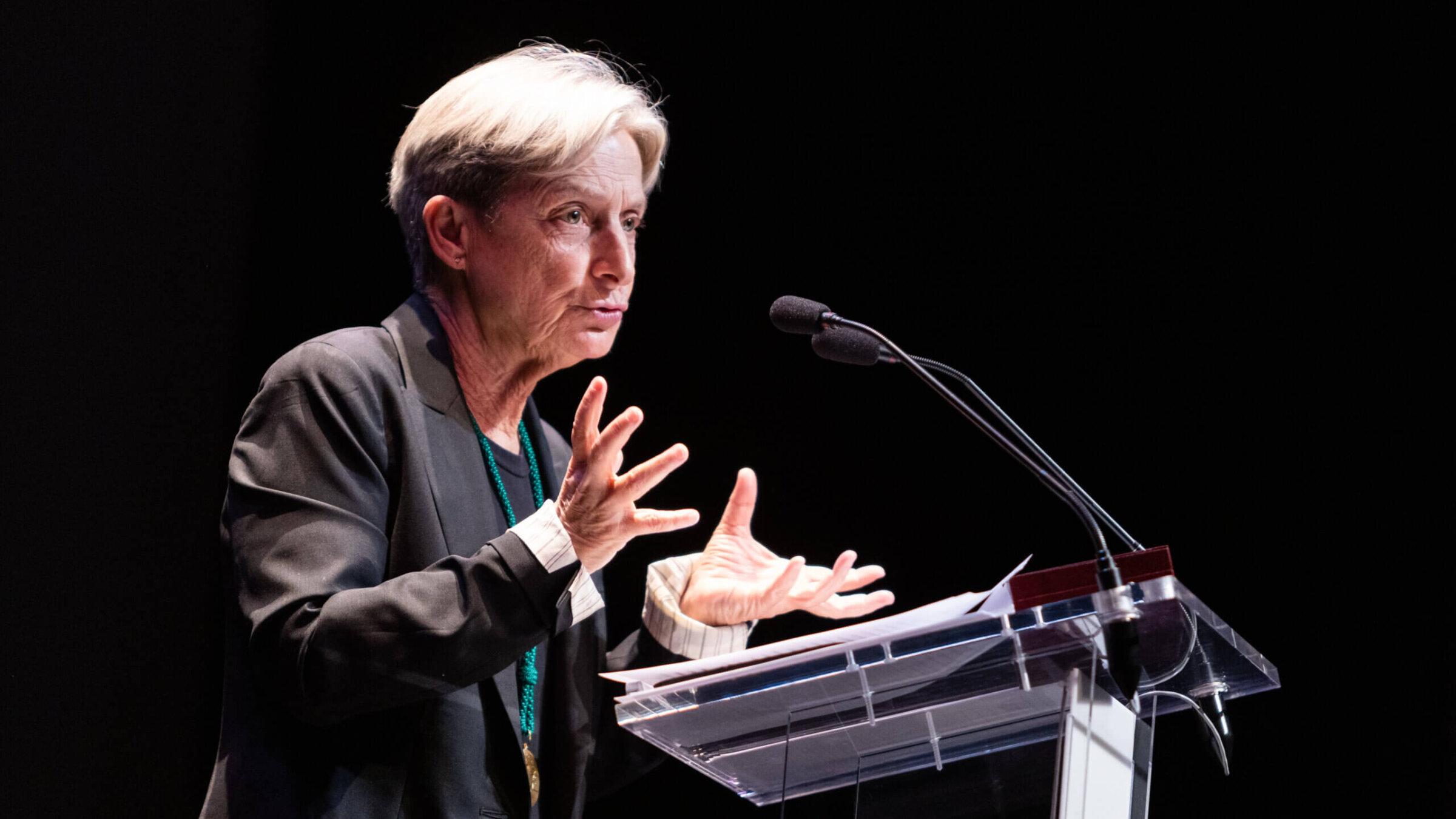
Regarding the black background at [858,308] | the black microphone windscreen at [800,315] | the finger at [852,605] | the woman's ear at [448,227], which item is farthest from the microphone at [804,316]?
the black background at [858,308]

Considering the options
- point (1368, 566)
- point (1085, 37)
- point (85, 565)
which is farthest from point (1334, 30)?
point (85, 565)

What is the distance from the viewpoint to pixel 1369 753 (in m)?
2.56

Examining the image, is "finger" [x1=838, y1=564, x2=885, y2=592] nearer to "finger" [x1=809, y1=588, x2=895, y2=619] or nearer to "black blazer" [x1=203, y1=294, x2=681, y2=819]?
"finger" [x1=809, y1=588, x2=895, y2=619]

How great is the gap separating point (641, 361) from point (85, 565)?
1.49 metres

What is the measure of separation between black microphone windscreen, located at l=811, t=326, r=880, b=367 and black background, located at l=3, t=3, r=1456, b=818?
804mm

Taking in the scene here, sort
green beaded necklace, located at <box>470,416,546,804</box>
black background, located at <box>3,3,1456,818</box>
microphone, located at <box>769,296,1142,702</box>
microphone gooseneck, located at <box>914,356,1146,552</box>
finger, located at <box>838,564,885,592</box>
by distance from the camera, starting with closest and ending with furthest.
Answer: microphone, located at <box>769,296,1142,702</box> → microphone gooseneck, located at <box>914,356,1146,552</box> → finger, located at <box>838,564,885,592</box> → green beaded necklace, located at <box>470,416,546,804</box> → black background, located at <box>3,3,1456,818</box>

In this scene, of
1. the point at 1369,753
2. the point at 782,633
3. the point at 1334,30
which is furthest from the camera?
the point at 782,633

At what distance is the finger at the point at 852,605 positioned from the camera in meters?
1.82

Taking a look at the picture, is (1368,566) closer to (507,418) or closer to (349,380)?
(507,418)

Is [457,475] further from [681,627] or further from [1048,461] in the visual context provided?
[1048,461]

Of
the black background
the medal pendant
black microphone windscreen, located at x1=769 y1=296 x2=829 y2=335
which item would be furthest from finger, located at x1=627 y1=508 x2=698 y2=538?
the black background

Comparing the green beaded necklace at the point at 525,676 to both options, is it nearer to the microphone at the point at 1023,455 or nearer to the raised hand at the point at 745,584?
the raised hand at the point at 745,584

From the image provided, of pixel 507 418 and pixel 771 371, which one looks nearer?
pixel 507 418

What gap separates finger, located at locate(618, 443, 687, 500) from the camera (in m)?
1.51
